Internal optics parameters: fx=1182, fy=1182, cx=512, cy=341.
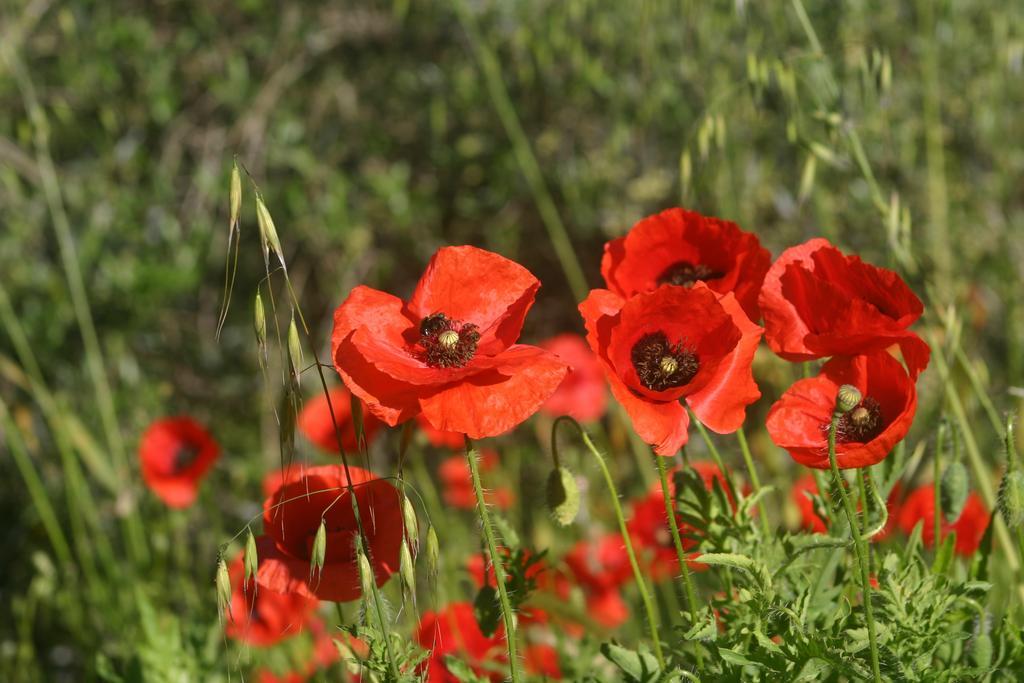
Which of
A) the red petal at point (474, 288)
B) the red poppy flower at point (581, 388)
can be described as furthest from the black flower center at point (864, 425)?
the red poppy flower at point (581, 388)

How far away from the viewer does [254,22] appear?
3.96 meters

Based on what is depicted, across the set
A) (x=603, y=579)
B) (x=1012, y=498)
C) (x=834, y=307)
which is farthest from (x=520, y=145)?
(x=1012, y=498)

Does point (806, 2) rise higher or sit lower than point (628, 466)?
higher

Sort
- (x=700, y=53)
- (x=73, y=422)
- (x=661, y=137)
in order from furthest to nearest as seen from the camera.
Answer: (x=661, y=137)
(x=700, y=53)
(x=73, y=422)

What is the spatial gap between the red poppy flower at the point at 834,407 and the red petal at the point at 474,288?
0.29 metres

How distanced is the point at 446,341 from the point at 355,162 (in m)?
2.95

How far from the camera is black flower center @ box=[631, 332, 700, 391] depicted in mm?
1215

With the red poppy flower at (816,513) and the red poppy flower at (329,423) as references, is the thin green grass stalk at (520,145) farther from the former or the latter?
the red poppy flower at (816,513)

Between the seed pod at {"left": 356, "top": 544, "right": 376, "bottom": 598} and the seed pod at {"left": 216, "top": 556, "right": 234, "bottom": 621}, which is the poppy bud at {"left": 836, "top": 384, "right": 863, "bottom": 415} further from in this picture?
the seed pod at {"left": 216, "top": 556, "right": 234, "bottom": 621}

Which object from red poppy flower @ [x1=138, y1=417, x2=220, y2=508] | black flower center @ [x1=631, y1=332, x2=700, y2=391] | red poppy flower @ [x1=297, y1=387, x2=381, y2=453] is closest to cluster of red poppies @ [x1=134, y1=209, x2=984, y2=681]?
black flower center @ [x1=631, y1=332, x2=700, y2=391]

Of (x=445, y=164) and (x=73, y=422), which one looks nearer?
(x=73, y=422)

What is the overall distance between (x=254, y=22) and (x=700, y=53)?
156 cm

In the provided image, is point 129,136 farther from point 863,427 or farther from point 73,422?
point 863,427

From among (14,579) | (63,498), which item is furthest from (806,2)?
(14,579)
